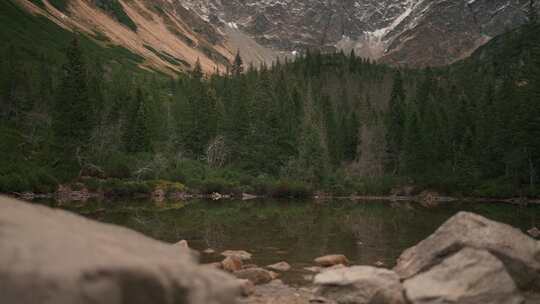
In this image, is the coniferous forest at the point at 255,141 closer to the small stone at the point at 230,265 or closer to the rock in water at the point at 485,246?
the small stone at the point at 230,265

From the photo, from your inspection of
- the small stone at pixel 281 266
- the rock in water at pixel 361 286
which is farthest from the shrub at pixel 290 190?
the rock in water at pixel 361 286

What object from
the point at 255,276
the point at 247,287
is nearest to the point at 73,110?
the point at 255,276

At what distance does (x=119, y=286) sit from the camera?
A: 14.6 feet

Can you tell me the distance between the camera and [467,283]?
927 centimetres

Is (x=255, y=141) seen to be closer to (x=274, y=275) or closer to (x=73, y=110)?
(x=73, y=110)

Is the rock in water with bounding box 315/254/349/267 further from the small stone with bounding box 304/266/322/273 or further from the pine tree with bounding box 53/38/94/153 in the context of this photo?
the pine tree with bounding box 53/38/94/153

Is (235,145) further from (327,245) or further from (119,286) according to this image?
(119,286)

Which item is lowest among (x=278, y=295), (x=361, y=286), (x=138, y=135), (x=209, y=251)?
(x=278, y=295)

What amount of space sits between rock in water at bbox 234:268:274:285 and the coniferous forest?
108 ft

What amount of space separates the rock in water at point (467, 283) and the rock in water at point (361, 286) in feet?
1.01

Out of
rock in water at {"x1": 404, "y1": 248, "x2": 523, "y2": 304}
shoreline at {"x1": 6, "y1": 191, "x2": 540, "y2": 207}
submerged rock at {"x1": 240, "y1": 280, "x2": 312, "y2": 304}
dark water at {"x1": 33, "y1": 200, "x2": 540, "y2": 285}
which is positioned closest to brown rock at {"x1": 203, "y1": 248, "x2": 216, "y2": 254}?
dark water at {"x1": 33, "y1": 200, "x2": 540, "y2": 285}

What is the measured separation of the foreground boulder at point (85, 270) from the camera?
4.26 metres

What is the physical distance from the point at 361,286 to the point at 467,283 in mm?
2097

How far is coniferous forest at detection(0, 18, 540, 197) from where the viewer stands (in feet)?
167
